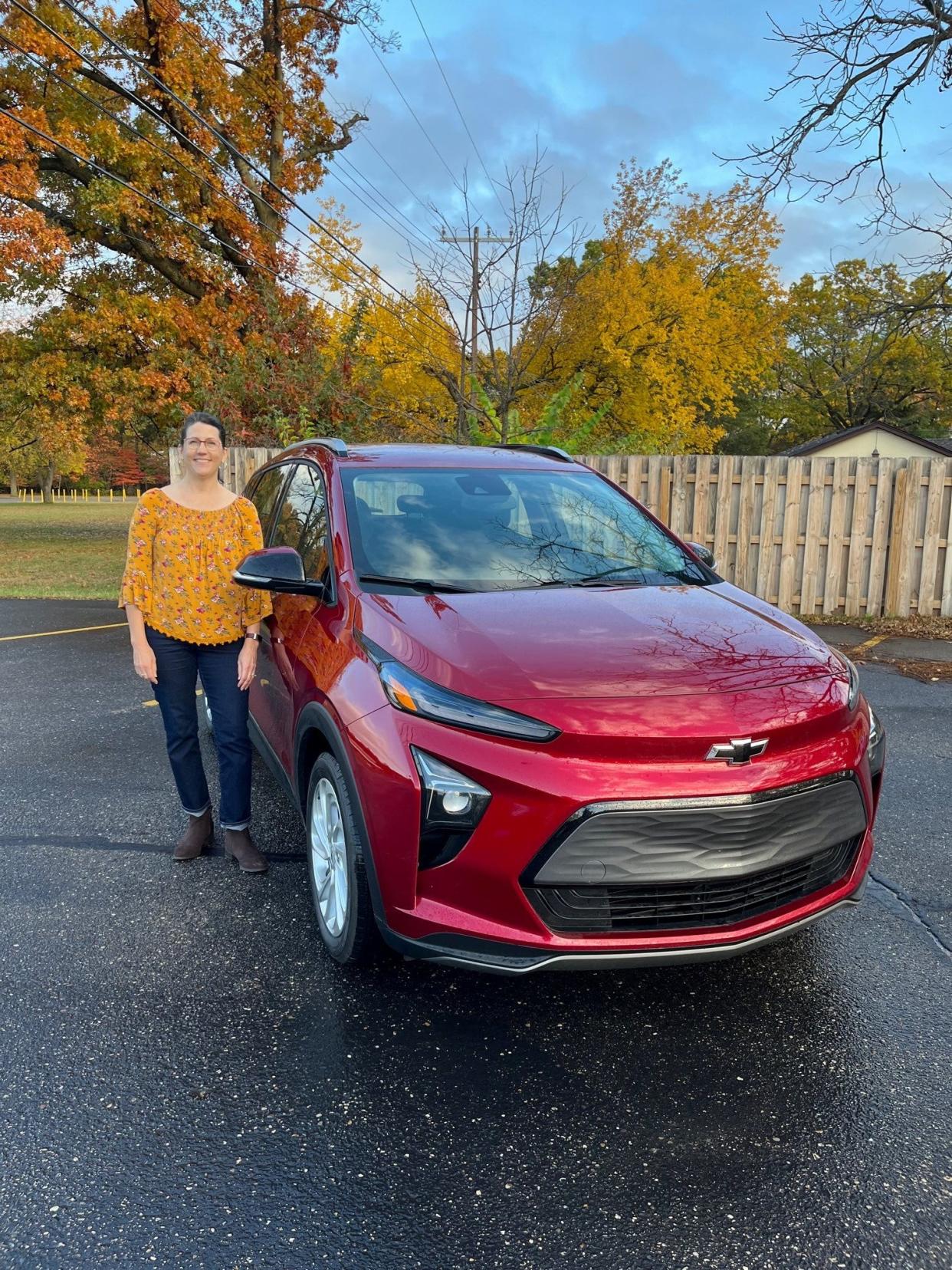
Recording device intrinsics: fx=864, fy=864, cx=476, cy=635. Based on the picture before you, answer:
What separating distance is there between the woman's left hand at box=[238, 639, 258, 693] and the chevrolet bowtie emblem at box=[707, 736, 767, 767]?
2.06m

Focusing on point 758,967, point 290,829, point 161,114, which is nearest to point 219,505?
point 290,829

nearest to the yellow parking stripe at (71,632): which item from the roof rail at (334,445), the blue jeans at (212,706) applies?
the roof rail at (334,445)

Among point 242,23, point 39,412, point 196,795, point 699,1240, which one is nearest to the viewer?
point 699,1240

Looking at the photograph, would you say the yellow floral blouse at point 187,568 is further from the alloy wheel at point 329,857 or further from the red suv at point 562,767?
the alloy wheel at point 329,857

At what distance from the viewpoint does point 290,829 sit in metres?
4.23

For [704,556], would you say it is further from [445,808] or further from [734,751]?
[445,808]

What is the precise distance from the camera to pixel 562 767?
230 cm

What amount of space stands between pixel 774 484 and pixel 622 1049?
355 inches

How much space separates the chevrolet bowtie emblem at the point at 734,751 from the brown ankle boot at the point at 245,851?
221 centimetres

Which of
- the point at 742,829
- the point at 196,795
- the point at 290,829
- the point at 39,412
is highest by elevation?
the point at 39,412

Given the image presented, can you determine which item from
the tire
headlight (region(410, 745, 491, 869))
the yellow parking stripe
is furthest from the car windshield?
the yellow parking stripe

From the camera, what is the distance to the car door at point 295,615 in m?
3.41

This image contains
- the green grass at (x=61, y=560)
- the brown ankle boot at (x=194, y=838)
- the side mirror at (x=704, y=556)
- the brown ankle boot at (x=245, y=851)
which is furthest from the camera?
the green grass at (x=61, y=560)

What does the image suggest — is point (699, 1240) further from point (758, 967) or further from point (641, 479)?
point (641, 479)
